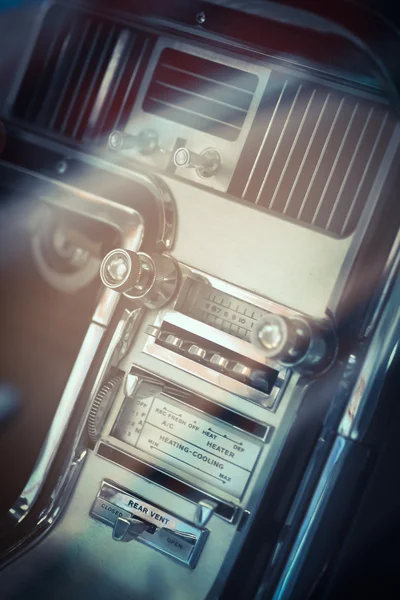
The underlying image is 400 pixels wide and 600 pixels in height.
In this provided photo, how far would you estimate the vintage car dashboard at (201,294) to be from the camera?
0.93 meters

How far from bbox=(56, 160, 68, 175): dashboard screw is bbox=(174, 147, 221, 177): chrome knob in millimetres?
195

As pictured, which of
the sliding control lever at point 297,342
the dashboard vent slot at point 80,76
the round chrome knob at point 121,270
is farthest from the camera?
the dashboard vent slot at point 80,76

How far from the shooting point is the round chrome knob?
0.97 meters

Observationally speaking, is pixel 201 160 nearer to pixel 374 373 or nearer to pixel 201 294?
pixel 201 294

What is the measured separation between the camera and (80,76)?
114cm

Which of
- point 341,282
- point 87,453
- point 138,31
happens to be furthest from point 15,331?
point 341,282

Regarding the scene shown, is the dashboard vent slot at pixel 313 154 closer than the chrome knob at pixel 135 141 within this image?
Yes

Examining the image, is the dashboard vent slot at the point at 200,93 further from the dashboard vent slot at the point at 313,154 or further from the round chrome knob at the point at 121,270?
the round chrome knob at the point at 121,270

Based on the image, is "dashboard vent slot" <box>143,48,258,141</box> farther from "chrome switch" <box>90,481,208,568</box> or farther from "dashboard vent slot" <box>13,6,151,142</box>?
"chrome switch" <box>90,481,208,568</box>

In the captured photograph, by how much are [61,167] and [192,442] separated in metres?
0.46

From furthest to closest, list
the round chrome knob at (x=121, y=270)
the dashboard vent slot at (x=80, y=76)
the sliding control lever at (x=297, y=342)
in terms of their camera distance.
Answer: the dashboard vent slot at (x=80, y=76), the round chrome knob at (x=121, y=270), the sliding control lever at (x=297, y=342)

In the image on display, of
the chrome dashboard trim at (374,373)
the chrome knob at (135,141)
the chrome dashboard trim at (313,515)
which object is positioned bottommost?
the chrome dashboard trim at (313,515)

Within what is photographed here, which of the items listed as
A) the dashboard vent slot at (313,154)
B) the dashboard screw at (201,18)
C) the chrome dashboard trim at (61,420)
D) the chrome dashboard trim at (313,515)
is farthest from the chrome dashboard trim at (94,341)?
the chrome dashboard trim at (313,515)

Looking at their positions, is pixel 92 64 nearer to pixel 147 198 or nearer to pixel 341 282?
pixel 147 198
